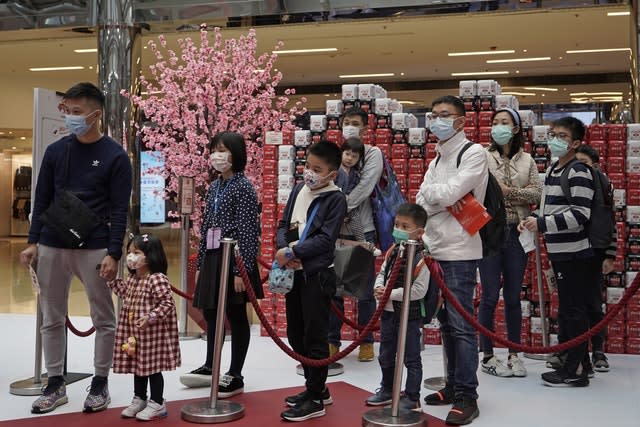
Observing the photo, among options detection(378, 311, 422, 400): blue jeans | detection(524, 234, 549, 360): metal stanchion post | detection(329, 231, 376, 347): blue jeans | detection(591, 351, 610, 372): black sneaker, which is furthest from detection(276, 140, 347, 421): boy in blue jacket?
detection(591, 351, 610, 372): black sneaker

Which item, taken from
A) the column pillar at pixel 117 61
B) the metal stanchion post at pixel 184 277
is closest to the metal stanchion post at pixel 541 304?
the metal stanchion post at pixel 184 277

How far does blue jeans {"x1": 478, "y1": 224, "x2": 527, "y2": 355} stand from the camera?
207 inches

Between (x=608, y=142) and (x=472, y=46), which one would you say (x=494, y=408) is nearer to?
(x=608, y=142)

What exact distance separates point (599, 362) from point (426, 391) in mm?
1579

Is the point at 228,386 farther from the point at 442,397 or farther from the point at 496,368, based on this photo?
the point at 496,368

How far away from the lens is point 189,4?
11008 millimetres

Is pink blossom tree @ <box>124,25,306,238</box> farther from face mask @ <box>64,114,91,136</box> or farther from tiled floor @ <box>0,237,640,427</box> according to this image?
face mask @ <box>64,114,91,136</box>

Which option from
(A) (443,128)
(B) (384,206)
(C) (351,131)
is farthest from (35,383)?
(A) (443,128)

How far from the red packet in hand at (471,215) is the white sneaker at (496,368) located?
166 centimetres

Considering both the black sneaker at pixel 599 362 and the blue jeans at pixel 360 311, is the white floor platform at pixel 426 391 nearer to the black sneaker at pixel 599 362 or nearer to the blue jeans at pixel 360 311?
the black sneaker at pixel 599 362

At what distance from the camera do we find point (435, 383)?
493 cm

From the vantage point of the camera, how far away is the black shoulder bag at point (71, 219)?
404 cm

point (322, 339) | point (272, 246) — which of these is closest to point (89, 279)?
point (322, 339)

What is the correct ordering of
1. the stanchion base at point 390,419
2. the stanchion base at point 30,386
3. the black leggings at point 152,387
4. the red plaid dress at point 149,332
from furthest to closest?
the stanchion base at point 30,386, the black leggings at point 152,387, the red plaid dress at point 149,332, the stanchion base at point 390,419
